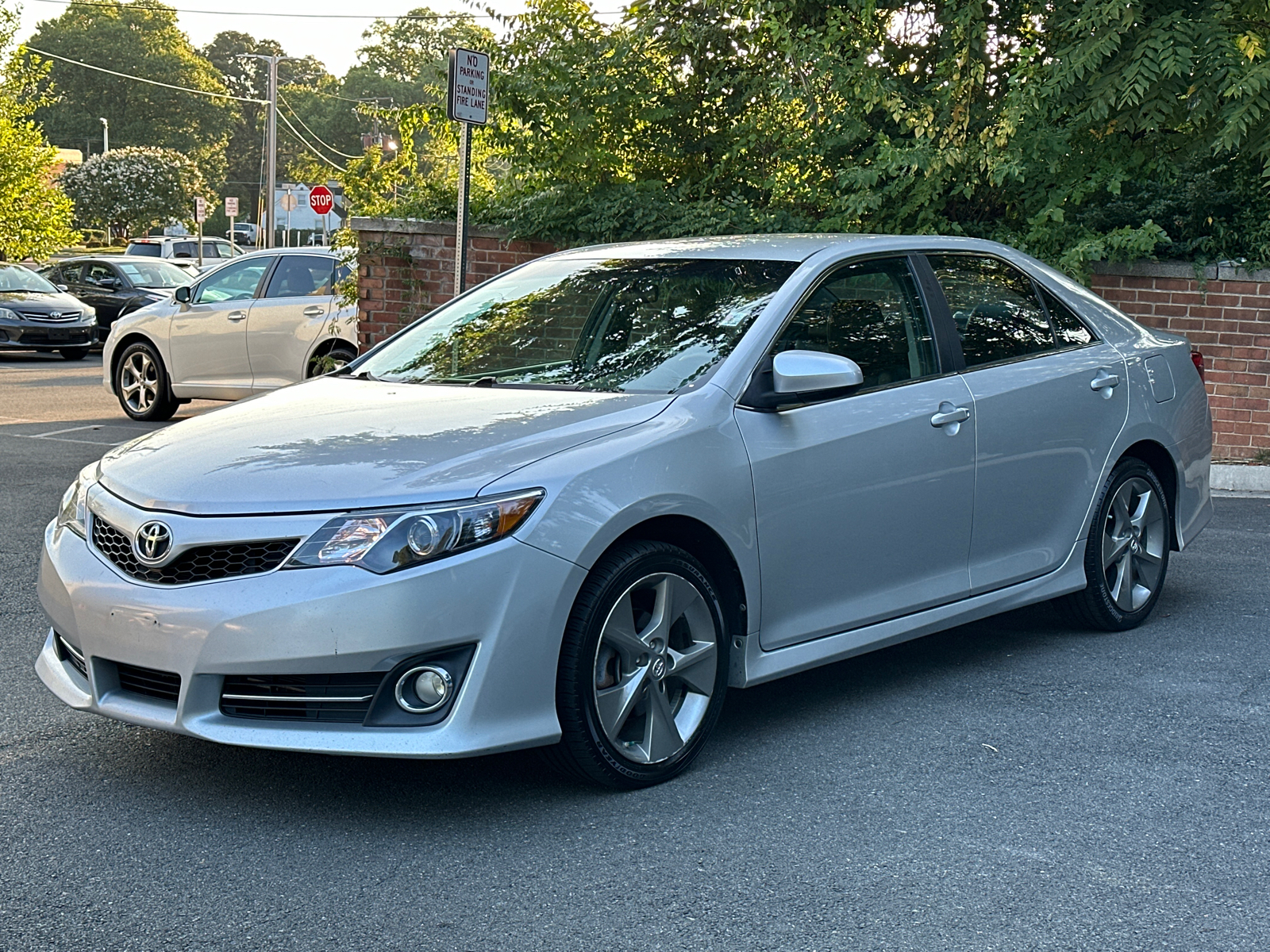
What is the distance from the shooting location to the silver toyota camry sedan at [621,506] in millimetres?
3820

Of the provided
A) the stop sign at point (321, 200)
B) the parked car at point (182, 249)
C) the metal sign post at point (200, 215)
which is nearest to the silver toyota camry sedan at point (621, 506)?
the stop sign at point (321, 200)

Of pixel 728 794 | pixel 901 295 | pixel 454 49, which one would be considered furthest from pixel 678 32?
pixel 728 794

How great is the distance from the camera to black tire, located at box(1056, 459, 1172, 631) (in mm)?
6004

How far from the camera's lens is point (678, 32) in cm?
1199

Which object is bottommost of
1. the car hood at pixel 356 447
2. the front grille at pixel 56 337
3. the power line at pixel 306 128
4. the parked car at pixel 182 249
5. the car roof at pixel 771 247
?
the front grille at pixel 56 337

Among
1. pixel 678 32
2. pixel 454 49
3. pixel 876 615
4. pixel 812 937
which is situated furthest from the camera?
pixel 678 32

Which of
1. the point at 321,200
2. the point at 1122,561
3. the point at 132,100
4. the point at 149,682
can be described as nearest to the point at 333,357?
the point at 1122,561

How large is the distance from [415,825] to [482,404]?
4.25ft

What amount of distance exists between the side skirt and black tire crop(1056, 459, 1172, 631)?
105 millimetres

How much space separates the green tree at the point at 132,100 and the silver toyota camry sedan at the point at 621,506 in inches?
3675

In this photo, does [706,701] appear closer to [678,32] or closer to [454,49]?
[454,49]

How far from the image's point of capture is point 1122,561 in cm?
618

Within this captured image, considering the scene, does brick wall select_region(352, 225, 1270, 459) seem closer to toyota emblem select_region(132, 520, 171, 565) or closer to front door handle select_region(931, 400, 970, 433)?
front door handle select_region(931, 400, 970, 433)

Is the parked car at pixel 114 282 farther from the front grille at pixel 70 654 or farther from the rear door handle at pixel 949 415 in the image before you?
the rear door handle at pixel 949 415
